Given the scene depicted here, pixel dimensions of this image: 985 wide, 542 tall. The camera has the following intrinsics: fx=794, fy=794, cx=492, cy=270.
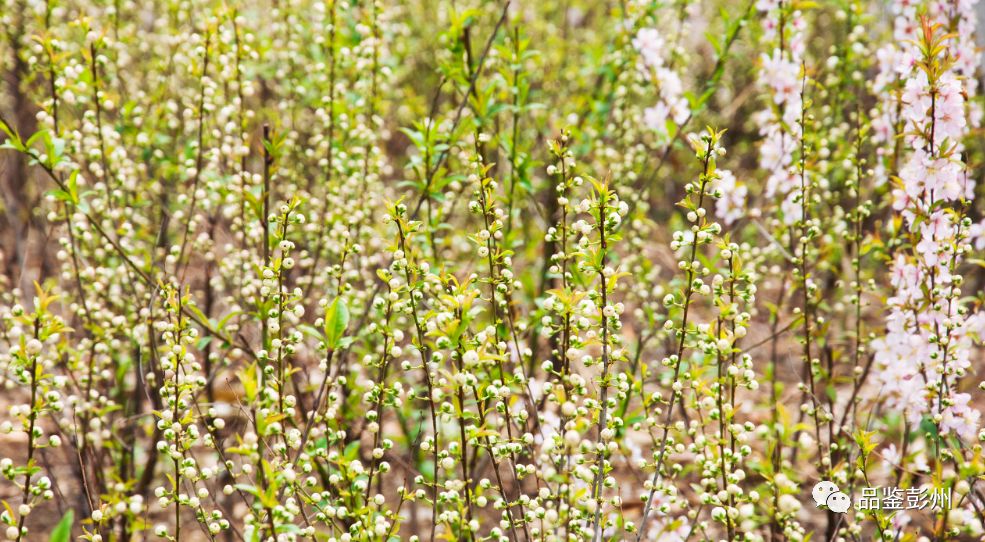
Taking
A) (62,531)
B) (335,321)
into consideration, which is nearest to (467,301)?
(335,321)

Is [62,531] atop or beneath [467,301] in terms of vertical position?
beneath

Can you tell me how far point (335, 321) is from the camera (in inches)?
81.4

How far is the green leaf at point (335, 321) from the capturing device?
6.73 feet

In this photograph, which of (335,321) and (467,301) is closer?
(467,301)

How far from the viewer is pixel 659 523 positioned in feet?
9.27

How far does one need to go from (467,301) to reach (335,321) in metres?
0.40

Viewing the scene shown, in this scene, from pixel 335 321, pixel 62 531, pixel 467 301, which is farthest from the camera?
pixel 335 321

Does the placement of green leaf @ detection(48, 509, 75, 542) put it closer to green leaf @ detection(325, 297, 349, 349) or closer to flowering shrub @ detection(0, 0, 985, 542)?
flowering shrub @ detection(0, 0, 985, 542)

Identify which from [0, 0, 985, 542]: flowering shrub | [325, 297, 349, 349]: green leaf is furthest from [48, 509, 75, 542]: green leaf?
[325, 297, 349, 349]: green leaf

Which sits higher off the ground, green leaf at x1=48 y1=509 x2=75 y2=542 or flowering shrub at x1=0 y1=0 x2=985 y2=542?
flowering shrub at x1=0 y1=0 x2=985 y2=542

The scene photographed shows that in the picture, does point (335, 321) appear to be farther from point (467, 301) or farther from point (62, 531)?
point (62, 531)

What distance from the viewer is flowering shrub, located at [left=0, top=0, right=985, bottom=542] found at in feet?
6.66

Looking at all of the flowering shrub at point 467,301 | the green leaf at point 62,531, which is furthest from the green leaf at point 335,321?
the green leaf at point 62,531

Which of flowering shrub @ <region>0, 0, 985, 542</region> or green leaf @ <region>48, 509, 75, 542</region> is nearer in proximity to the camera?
green leaf @ <region>48, 509, 75, 542</region>
